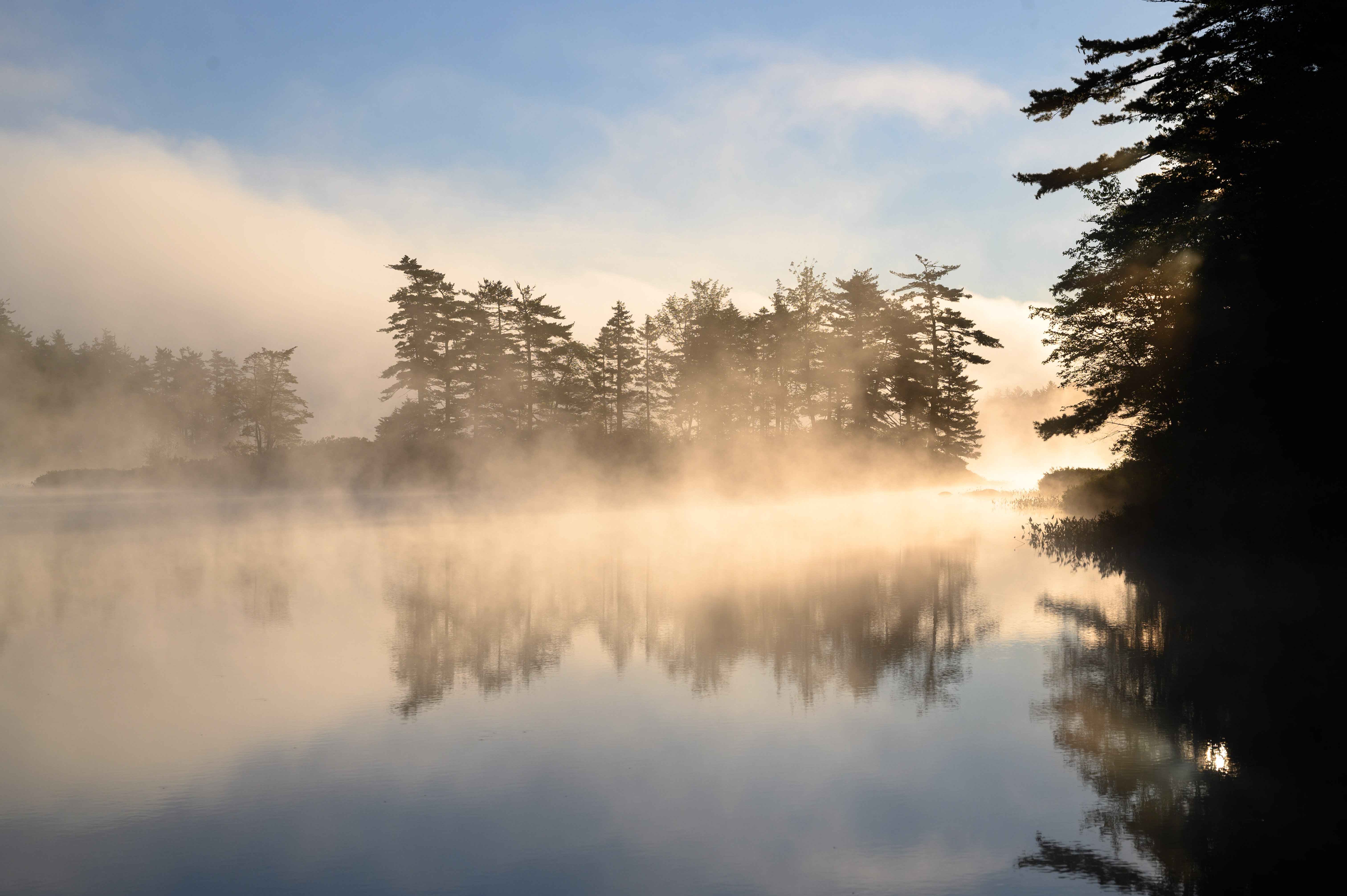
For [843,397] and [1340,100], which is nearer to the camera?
[1340,100]

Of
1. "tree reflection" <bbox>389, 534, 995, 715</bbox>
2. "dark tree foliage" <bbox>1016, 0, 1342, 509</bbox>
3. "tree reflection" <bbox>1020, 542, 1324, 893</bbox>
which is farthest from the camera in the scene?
"dark tree foliage" <bbox>1016, 0, 1342, 509</bbox>

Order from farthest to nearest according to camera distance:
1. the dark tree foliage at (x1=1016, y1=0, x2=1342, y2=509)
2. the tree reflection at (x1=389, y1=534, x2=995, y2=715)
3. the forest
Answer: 1. the forest
2. the dark tree foliage at (x1=1016, y1=0, x2=1342, y2=509)
3. the tree reflection at (x1=389, y1=534, x2=995, y2=715)

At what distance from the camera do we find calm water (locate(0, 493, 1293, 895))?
541cm

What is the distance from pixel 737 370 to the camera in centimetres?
6938

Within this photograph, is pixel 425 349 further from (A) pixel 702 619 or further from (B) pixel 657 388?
(A) pixel 702 619

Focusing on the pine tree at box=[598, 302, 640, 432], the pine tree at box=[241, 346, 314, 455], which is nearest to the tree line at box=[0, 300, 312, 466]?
the pine tree at box=[241, 346, 314, 455]

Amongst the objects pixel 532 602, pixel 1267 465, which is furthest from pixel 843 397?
pixel 532 602

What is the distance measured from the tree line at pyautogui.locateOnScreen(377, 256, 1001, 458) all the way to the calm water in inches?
1916

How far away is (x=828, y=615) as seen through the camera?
13.4 m

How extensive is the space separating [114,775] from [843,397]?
6397 cm

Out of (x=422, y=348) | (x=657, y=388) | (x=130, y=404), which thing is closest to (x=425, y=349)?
(x=422, y=348)

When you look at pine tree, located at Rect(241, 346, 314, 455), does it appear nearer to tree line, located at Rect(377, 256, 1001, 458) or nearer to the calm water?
tree line, located at Rect(377, 256, 1001, 458)

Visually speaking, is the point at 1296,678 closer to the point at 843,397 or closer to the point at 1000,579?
the point at 1000,579

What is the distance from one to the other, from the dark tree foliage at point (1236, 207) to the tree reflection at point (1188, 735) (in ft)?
20.0
